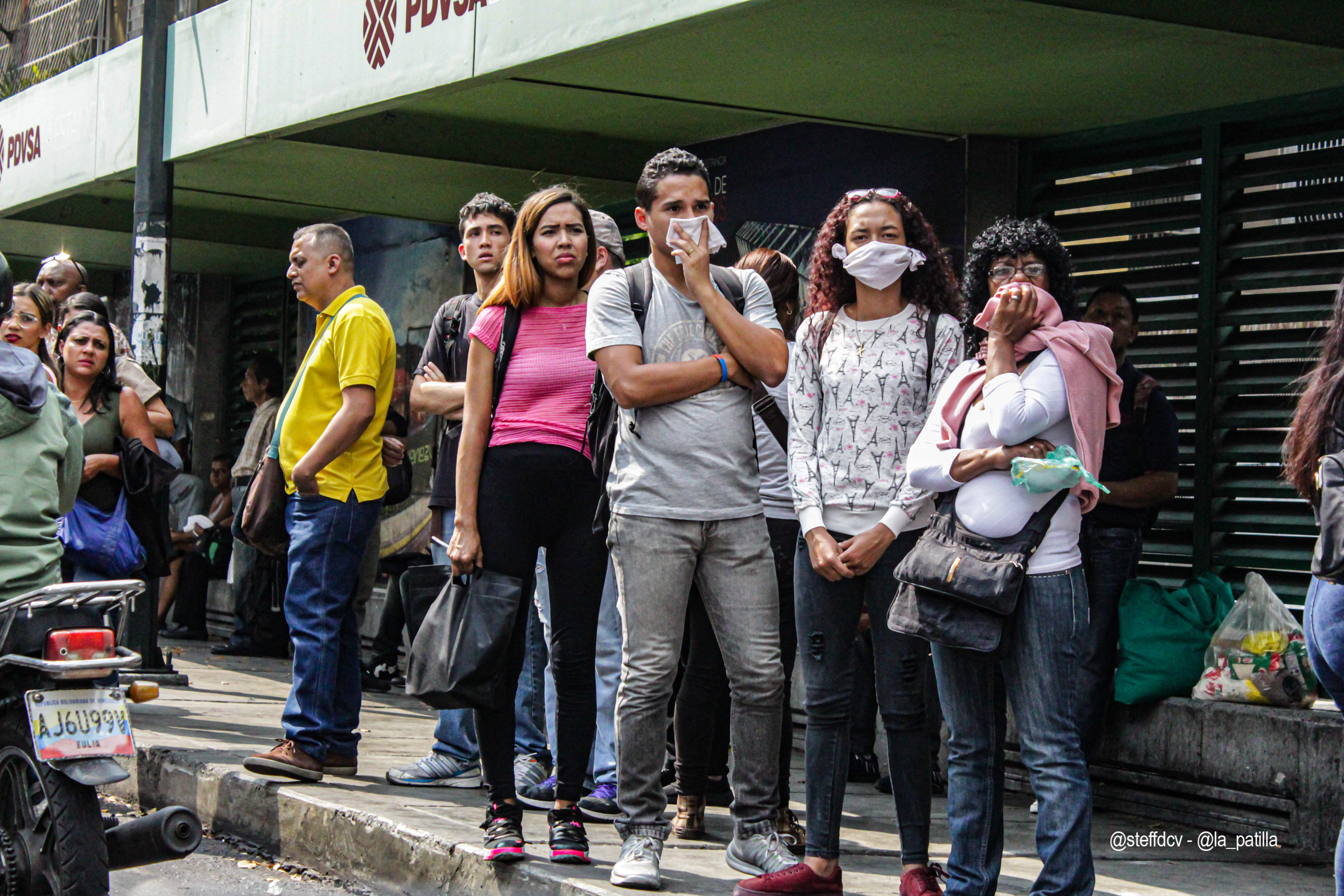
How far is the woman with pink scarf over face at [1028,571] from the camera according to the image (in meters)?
4.01

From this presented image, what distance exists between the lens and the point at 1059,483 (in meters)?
3.96

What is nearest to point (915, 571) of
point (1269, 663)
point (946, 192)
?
point (1269, 663)

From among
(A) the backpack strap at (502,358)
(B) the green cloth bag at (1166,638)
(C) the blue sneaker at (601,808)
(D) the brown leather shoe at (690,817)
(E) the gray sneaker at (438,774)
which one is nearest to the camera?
(A) the backpack strap at (502,358)

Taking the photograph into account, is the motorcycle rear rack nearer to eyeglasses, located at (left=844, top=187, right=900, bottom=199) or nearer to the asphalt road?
the asphalt road

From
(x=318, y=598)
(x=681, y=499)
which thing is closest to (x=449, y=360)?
(x=318, y=598)

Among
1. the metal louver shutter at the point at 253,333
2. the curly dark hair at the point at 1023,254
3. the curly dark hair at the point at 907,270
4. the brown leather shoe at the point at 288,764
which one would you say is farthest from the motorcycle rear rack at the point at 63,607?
the metal louver shutter at the point at 253,333

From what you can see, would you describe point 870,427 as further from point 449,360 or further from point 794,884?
point 449,360

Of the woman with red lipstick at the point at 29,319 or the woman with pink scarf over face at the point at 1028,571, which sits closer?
the woman with pink scarf over face at the point at 1028,571

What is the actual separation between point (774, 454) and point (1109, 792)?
7.72ft

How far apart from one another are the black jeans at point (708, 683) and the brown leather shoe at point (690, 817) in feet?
0.10

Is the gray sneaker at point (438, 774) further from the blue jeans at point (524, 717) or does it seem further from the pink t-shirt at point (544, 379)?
the pink t-shirt at point (544, 379)

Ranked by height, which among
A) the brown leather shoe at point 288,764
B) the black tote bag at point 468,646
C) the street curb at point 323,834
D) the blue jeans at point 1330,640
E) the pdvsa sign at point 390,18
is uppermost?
the pdvsa sign at point 390,18

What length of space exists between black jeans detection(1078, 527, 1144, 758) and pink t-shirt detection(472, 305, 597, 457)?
2423mm

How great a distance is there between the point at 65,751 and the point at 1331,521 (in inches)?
126
